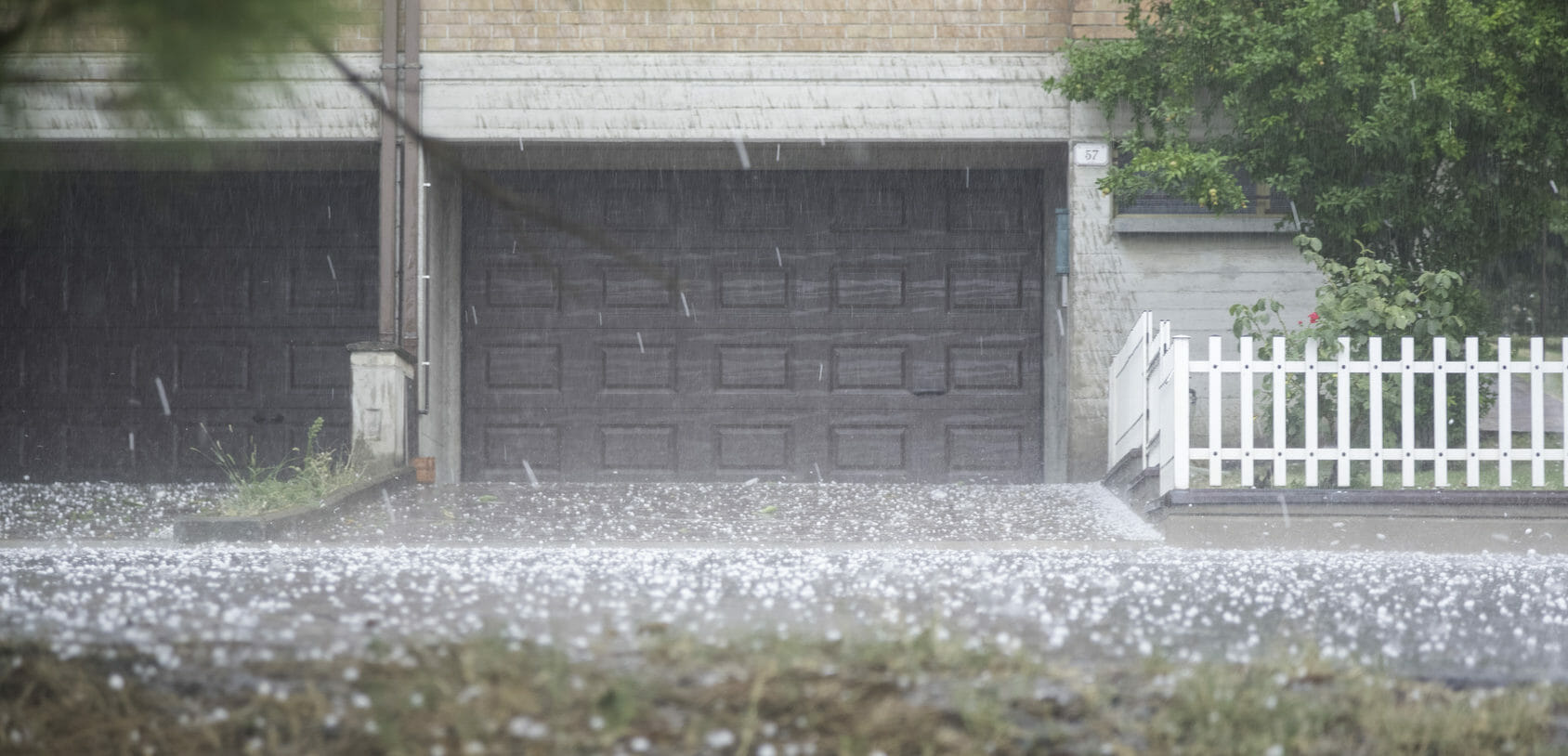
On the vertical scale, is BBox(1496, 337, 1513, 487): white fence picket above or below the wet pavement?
above

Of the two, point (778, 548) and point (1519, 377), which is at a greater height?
point (1519, 377)

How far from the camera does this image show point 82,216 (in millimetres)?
10828

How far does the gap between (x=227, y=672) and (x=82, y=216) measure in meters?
9.08

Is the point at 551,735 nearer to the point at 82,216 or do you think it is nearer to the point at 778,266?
the point at 778,266

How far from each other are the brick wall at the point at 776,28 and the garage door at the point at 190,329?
181 centimetres

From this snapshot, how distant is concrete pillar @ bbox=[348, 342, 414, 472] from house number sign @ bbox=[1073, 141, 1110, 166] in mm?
4640

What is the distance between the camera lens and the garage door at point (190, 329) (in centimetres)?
1062

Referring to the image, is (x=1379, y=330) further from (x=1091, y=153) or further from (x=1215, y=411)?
(x=1091, y=153)

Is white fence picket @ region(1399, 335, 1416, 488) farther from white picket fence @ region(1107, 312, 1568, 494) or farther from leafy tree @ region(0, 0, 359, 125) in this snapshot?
leafy tree @ region(0, 0, 359, 125)

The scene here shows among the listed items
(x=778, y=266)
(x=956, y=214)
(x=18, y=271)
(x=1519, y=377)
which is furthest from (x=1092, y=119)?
(x=18, y=271)

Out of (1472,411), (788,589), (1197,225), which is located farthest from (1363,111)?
(788,589)

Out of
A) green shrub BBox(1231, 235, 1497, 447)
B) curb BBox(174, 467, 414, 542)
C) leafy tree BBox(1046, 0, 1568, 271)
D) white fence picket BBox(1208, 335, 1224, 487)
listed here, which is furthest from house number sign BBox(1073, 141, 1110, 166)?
curb BBox(174, 467, 414, 542)

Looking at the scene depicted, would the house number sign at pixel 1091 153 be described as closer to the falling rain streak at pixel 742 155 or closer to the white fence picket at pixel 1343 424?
the falling rain streak at pixel 742 155

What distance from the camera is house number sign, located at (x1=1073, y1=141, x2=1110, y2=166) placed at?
9.28 m
